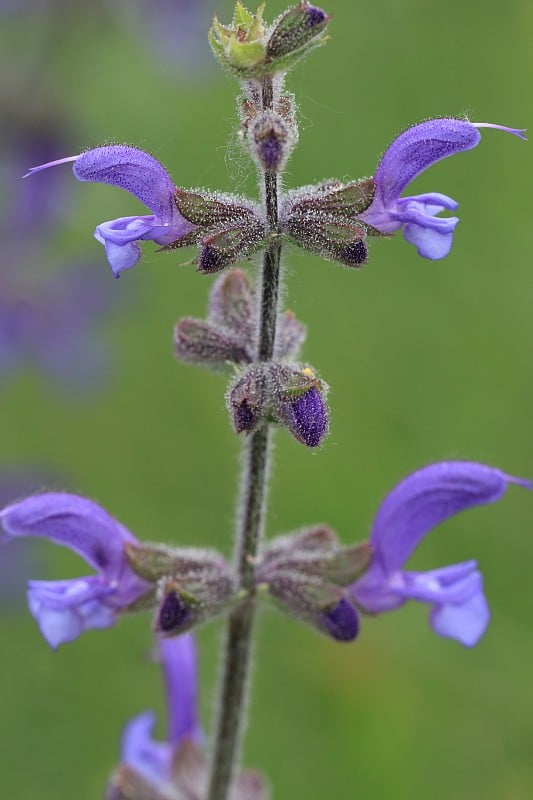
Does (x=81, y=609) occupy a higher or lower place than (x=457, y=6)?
lower

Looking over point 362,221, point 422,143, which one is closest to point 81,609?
point 362,221

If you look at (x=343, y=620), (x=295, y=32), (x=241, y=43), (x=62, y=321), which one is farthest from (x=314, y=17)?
(x=62, y=321)

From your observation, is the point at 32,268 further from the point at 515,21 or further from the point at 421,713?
the point at 515,21

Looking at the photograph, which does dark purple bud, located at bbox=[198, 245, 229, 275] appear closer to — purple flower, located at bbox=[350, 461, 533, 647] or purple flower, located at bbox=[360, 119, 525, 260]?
purple flower, located at bbox=[360, 119, 525, 260]

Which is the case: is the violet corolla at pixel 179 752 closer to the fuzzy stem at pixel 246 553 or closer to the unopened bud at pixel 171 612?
the fuzzy stem at pixel 246 553

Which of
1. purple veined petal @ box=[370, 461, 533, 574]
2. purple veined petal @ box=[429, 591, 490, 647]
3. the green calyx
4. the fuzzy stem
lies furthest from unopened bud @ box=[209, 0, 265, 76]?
Answer: purple veined petal @ box=[429, 591, 490, 647]

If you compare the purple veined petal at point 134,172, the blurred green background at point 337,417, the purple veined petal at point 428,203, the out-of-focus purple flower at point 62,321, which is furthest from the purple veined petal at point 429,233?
the out-of-focus purple flower at point 62,321
